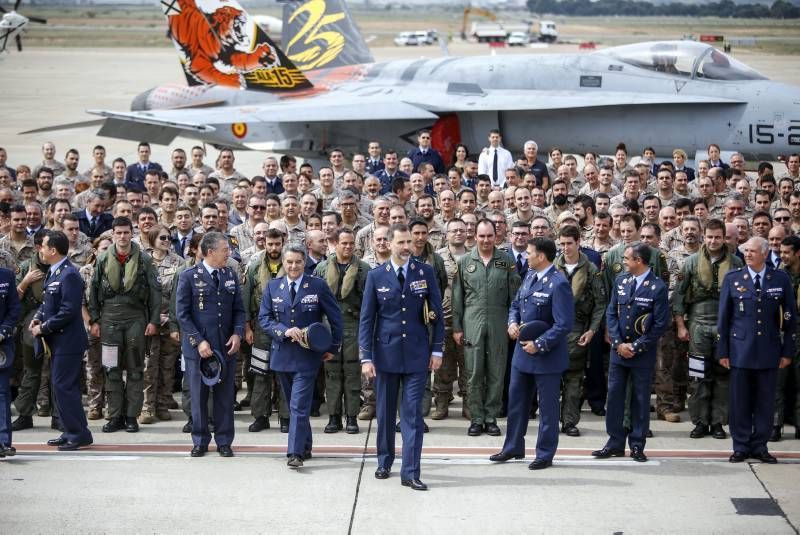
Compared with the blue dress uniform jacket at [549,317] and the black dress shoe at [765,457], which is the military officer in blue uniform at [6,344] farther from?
the black dress shoe at [765,457]

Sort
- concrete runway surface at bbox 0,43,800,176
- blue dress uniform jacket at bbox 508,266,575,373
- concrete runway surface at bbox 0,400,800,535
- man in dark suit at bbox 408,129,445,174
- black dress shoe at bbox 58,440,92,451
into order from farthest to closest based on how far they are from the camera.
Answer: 1. concrete runway surface at bbox 0,43,800,176
2. man in dark suit at bbox 408,129,445,174
3. black dress shoe at bbox 58,440,92,451
4. blue dress uniform jacket at bbox 508,266,575,373
5. concrete runway surface at bbox 0,400,800,535

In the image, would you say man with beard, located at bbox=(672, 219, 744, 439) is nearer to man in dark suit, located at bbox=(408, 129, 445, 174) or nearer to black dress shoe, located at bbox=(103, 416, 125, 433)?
black dress shoe, located at bbox=(103, 416, 125, 433)

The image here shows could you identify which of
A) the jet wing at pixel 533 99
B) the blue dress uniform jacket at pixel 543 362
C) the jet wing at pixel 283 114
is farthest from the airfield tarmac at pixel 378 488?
the jet wing at pixel 283 114

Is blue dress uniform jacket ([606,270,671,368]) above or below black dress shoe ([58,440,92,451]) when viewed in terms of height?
above

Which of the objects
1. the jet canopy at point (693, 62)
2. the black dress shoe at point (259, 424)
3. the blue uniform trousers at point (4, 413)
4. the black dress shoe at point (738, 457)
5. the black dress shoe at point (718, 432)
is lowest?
the black dress shoe at point (259, 424)

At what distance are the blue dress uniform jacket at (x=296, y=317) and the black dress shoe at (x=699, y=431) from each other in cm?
284

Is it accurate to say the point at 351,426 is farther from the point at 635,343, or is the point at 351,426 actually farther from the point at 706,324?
the point at 706,324

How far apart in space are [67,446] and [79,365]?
1.95 ft

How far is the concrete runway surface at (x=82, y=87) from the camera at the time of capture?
931 inches

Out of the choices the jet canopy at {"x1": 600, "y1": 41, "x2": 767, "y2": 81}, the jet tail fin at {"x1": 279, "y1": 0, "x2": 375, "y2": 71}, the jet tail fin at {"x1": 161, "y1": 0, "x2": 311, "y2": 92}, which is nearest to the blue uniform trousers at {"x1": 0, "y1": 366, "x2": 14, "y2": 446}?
the jet canopy at {"x1": 600, "y1": 41, "x2": 767, "y2": 81}

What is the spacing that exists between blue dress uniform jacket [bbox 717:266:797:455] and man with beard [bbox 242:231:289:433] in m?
3.39

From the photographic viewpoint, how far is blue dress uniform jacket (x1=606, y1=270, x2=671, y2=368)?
7336 mm

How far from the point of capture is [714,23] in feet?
75.5

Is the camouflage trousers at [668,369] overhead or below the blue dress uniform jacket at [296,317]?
below
